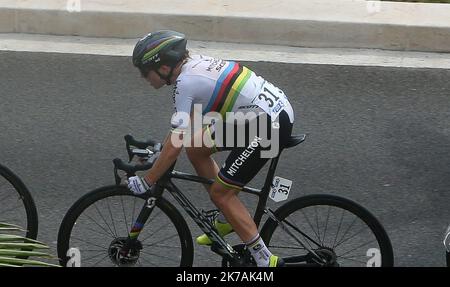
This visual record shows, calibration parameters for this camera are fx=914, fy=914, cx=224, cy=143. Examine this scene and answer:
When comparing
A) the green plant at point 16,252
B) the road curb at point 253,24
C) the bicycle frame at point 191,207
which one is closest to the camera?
the green plant at point 16,252

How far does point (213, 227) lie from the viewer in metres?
5.98

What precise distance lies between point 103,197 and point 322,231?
150 cm

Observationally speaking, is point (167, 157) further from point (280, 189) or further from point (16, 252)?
point (16, 252)

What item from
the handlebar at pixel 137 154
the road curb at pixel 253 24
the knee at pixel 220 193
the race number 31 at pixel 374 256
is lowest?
the race number 31 at pixel 374 256

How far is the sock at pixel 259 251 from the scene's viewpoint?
5824mm

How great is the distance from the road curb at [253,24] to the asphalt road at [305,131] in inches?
27.8

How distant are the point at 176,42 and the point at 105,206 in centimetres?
121

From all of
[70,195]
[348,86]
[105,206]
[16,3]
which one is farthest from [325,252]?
[16,3]

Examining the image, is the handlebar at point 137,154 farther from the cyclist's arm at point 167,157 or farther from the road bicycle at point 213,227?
the cyclist's arm at point 167,157

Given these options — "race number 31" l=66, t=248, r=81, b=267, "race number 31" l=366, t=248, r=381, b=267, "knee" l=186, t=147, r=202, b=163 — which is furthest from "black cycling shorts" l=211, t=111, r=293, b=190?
"race number 31" l=66, t=248, r=81, b=267

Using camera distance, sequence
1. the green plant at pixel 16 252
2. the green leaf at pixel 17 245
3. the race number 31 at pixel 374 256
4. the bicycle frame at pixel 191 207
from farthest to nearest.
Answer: the race number 31 at pixel 374 256 < the bicycle frame at pixel 191 207 < the green leaf at pixel 17 245 < the green plant at pixel 16 252

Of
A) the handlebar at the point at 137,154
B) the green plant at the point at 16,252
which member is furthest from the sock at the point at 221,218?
the green plant at the point at 16,252
